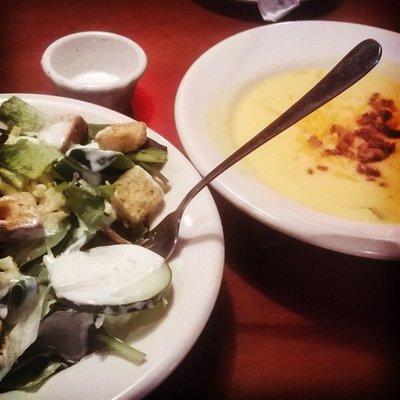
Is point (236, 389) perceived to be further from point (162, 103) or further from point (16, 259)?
point (162, 103)

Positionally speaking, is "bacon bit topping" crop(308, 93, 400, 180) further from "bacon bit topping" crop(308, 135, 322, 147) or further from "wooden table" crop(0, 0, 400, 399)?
"wooden table" crop(0, 0, 400, 399)

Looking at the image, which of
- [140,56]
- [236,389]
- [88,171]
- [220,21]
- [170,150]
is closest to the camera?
[236,389]

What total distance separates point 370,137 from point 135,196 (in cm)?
88

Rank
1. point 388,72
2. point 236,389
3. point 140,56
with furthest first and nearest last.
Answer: point 388,72 < point 140,56 < point 236,389

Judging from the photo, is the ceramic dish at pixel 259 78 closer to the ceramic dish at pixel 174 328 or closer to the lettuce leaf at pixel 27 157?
the ceramic dish at pixel 174 328

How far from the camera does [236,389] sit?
1.03m

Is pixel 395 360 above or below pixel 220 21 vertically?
below

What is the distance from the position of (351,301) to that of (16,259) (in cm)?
75

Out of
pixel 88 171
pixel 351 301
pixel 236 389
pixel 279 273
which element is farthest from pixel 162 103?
pixel 236 389

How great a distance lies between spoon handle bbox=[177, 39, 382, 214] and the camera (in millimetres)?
1129

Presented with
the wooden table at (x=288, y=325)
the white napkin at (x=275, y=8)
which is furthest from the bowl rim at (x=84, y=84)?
the white napkin at (x=275, y=8)

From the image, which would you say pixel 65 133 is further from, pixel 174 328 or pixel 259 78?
pixel 259 78

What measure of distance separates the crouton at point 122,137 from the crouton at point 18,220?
0.23 meters

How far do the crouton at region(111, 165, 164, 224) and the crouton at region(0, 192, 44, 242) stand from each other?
17 centimetres
